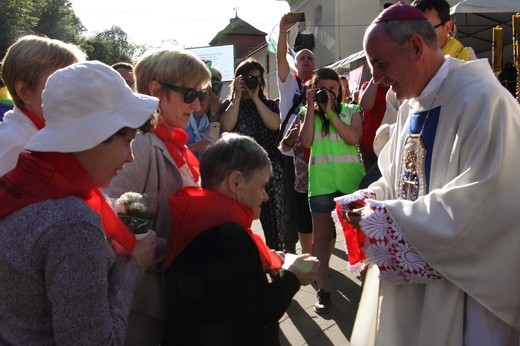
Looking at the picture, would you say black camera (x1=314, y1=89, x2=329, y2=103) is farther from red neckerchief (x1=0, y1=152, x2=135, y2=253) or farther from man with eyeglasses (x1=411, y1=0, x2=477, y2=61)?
red neckerchief (x1=0, y1=152, x2=135, y2=253)

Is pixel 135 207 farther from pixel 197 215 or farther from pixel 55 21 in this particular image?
pixel 55 21

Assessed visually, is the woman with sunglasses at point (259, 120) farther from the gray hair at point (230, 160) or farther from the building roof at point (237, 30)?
the building roof at point (237, 30)

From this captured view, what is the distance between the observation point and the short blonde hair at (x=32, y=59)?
2.15 m

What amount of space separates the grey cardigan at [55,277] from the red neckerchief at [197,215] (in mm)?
496

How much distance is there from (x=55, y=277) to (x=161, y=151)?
0.93 metres

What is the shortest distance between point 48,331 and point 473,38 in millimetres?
13014

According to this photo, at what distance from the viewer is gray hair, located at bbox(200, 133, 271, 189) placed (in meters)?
2.01

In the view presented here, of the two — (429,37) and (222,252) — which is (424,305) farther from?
(429,37)

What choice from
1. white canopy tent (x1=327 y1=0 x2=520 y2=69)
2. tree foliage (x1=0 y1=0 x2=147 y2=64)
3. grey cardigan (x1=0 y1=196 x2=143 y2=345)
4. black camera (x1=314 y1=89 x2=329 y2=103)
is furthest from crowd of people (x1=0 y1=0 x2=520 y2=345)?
tree foliage (x1=0 y1=0 x2=147 y2=64)

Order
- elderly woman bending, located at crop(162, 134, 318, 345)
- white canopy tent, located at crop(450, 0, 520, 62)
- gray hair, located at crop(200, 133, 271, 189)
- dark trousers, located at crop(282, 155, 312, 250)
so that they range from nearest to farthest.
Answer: elderly woman bending, located at crop(162, 134, 318, 345) < gray hair, located at crop(200, 133, 271, 189) < dark trousers, located at crop(282, 155, 312, 250) < white canopy tent, located at crop(450, 0, 520, 62)

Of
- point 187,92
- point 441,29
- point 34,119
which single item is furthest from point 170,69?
point 441,29

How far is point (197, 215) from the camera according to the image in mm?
1898

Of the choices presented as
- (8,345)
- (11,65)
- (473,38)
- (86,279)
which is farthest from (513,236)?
(473,38)

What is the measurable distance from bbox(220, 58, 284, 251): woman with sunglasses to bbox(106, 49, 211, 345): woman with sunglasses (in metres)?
2.18
